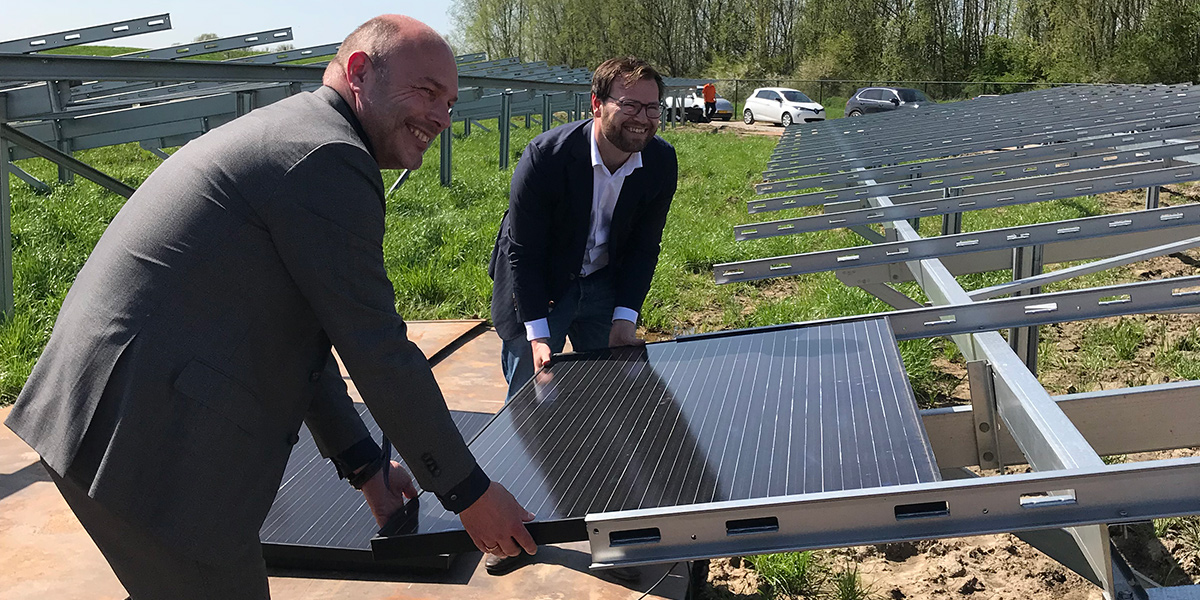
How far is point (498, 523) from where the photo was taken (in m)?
1.86

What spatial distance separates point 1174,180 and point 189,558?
13.8 feet

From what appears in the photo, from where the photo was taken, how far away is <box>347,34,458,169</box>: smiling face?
6.69 ft

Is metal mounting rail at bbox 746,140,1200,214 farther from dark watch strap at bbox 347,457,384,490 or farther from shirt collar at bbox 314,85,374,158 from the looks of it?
shirt collar at bbox 314,85,374,158

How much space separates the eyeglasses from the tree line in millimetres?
33064

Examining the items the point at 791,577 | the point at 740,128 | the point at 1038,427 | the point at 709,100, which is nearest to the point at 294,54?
the point at 791,577

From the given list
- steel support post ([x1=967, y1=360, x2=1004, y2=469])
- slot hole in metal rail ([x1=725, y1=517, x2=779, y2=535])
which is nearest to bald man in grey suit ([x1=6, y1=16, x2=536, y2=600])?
slot hole in metal rail ([x1=725, y1=517, x2=779, y2=535])

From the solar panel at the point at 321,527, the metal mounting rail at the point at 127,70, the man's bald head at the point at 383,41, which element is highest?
the metal mounting rail at the point at 127,70

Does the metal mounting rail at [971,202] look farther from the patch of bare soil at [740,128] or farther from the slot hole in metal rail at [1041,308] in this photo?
the patch of bare soil at [740,128]

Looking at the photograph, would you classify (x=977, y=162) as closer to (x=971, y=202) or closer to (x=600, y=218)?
(x=971, y=202)

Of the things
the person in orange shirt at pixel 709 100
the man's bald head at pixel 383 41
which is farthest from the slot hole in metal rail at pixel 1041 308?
the person in orange shirt at pixel 709 100

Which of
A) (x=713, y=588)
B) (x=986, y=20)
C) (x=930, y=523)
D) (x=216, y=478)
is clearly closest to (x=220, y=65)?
(x=713, y=588)

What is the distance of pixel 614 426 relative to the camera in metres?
2.36

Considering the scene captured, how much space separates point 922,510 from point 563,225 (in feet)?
7.46

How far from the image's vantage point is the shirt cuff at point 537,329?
3.61 metres
